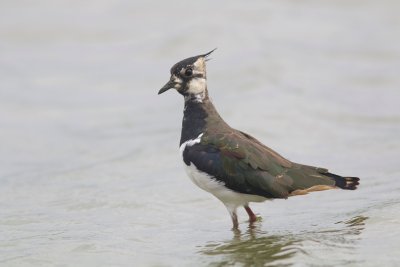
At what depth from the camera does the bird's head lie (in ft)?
39.0

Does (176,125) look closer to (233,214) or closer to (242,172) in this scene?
(233,214)

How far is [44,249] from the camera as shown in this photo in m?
11.1

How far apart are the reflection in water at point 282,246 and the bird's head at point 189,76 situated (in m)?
2.01

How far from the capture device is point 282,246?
33.5 ft

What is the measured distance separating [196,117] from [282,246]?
2368 millimetres

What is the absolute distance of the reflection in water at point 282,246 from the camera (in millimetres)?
9688

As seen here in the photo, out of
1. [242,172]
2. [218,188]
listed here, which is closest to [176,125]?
[218,188]

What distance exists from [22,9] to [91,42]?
3540 mm

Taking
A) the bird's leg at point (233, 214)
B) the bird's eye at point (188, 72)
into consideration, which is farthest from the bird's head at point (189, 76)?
the bird's leg at point (233, 214)

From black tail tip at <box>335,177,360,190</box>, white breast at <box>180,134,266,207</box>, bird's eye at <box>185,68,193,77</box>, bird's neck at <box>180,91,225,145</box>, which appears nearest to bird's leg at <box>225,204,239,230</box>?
white breast at <box>180,134,266,207</box>

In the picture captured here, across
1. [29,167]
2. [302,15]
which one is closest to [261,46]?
[302,15]

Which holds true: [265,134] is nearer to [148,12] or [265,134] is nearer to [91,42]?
[91,42]

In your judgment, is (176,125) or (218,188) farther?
(176,125)

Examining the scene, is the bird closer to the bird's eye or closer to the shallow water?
the shallow water
